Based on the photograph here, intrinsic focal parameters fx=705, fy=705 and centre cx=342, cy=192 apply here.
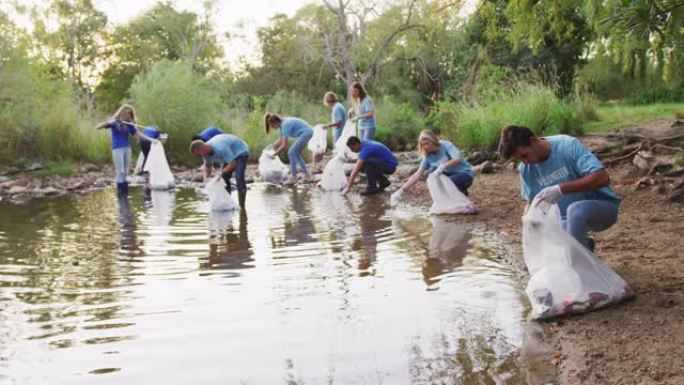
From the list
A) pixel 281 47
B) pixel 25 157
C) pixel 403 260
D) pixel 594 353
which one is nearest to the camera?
pixel 594 353

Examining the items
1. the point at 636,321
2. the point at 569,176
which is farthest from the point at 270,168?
the point at 636,321

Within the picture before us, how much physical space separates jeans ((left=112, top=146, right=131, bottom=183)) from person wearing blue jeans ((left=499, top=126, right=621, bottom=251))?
9.41 m

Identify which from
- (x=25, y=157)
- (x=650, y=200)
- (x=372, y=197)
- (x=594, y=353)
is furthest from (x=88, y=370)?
(x=25, y=157)

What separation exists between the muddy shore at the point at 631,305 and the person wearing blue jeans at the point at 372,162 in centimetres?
154

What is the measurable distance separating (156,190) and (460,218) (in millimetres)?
7083

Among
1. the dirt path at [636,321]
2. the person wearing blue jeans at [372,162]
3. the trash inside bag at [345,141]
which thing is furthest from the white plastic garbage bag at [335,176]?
the dirt path at [636,321]

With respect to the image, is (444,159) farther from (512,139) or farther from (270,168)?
(270,168)

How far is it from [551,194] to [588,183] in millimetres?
232

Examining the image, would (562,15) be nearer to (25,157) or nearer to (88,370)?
(88,370)

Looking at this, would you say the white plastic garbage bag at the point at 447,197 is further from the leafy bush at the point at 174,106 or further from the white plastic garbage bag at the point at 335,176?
the leafy bush at the point at 174,106

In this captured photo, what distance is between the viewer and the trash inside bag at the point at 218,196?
9.78 m

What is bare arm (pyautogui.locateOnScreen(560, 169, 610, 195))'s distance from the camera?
4.38m

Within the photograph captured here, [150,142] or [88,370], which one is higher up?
[150,142]

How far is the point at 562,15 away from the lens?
9719mm
